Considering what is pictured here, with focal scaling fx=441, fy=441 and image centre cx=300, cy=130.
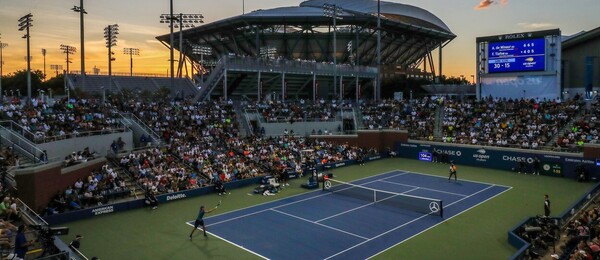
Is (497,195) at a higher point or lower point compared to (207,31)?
lower

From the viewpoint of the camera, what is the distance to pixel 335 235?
1997 centimetres

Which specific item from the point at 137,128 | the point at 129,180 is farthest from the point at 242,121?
the point at 129,180

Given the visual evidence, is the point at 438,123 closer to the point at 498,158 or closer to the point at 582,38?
the point at 498,158

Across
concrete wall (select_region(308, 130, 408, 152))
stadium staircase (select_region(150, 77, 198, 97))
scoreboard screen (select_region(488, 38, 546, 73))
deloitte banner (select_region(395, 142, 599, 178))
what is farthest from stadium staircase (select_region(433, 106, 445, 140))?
stadium staircase (select_region(150, 77, 198, 97))

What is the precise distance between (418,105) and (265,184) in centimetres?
2818

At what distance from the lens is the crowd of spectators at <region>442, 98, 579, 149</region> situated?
38.8 meters

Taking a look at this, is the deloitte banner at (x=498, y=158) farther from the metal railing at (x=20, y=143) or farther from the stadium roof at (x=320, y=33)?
the stadium roof at (x=320, y=33)

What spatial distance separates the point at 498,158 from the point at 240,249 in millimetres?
27967

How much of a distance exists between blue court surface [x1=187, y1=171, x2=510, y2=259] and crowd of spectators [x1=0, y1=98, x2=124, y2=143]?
1250 cm

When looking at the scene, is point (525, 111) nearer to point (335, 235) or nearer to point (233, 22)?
point (335, 235)

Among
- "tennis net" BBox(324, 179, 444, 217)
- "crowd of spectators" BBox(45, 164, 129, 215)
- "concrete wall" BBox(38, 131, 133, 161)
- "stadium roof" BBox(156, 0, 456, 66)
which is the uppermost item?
"stadium roof" BBox(156, 0, 456, 66)

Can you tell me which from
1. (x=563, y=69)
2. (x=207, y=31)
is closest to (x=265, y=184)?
(x=563, y=69)

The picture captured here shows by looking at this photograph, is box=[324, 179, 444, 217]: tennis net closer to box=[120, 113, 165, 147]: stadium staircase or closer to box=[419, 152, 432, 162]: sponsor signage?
box=[419, 152, 432, 162]: sponsor signage

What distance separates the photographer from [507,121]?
1678 inches
